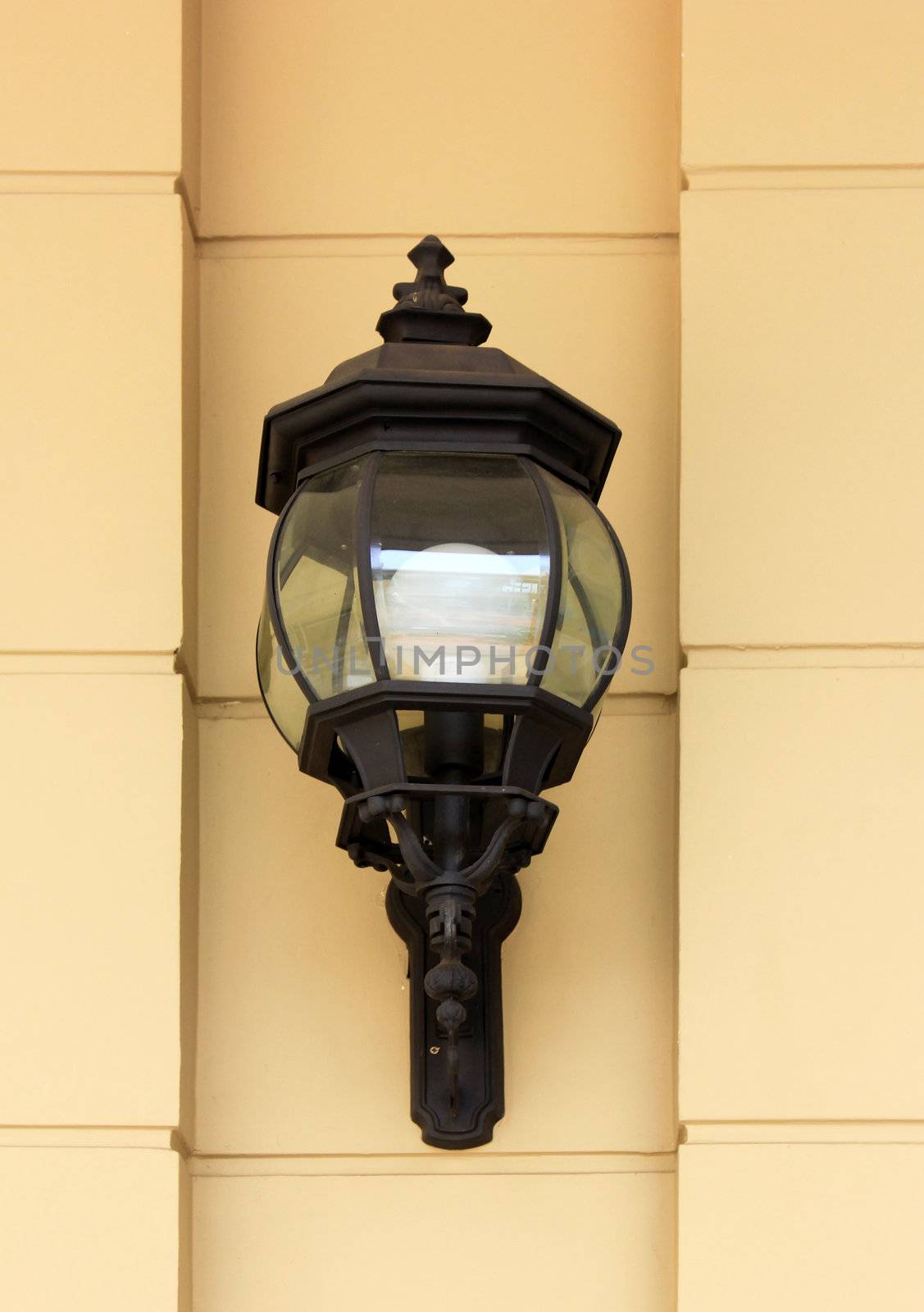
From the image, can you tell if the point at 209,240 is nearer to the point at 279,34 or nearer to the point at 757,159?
the point at 279,34

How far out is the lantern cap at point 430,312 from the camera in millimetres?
2662

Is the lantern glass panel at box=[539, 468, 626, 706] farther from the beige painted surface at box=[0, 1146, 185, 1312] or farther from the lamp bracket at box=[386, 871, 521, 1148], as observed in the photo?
the beige painted surface at box=[0, 1146, 185, 1312]

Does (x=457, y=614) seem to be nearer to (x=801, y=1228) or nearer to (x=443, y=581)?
(x=443, y=581)

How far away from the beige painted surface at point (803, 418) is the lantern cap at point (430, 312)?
0.48 m

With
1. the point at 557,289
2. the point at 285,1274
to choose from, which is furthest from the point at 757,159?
the point at 285,1274

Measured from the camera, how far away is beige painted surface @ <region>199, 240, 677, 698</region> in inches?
121

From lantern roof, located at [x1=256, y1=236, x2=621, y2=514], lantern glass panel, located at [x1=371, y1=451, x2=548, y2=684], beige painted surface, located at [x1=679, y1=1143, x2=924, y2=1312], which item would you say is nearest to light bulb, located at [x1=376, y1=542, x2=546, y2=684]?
lantern glass panel, located at [x1=371, y1=451, x2=548, y2=684]

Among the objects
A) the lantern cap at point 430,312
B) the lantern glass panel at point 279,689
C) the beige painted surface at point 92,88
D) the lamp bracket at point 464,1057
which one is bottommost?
the lamp bracket at point 464,1057

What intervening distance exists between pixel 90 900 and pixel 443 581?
2.46ft

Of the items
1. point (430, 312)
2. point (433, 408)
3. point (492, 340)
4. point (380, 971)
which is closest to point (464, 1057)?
point (380, 971)

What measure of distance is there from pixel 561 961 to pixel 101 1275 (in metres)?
0.74

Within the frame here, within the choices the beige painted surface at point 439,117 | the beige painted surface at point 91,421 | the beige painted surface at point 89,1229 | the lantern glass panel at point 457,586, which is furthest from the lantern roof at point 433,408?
the beige painted surface at point 89,1229

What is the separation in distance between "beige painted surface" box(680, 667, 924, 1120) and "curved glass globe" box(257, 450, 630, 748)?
1.42ft

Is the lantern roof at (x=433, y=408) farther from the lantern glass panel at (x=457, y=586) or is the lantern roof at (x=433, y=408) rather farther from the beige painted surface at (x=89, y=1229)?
the beige painted surface at (x=89, y=1229)
